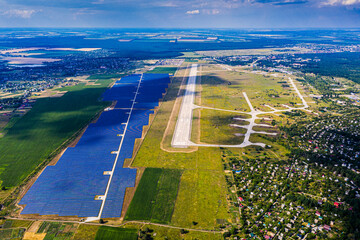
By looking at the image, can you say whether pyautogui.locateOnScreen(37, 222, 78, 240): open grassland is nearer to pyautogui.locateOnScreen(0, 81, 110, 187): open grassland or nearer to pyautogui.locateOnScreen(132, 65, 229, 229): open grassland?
pyautogui.locateOnScreen(132, 65, 229, 229): open grassland

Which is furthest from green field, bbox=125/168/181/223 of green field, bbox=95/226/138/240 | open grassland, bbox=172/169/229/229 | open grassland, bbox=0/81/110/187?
open grassland, bbox=0/81/110/187

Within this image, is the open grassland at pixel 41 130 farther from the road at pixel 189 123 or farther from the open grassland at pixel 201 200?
the open grassland at pixel 201 200

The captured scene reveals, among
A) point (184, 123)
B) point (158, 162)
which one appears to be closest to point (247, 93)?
point (184, 123)

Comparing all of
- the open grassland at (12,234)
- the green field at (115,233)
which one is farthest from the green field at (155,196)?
the open grassland at (12,234)

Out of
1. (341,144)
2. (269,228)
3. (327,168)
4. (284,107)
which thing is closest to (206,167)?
(269,228)

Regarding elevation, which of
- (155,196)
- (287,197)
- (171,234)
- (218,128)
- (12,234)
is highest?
(218,128)

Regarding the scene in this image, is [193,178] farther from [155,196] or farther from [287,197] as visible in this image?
[287,197]
